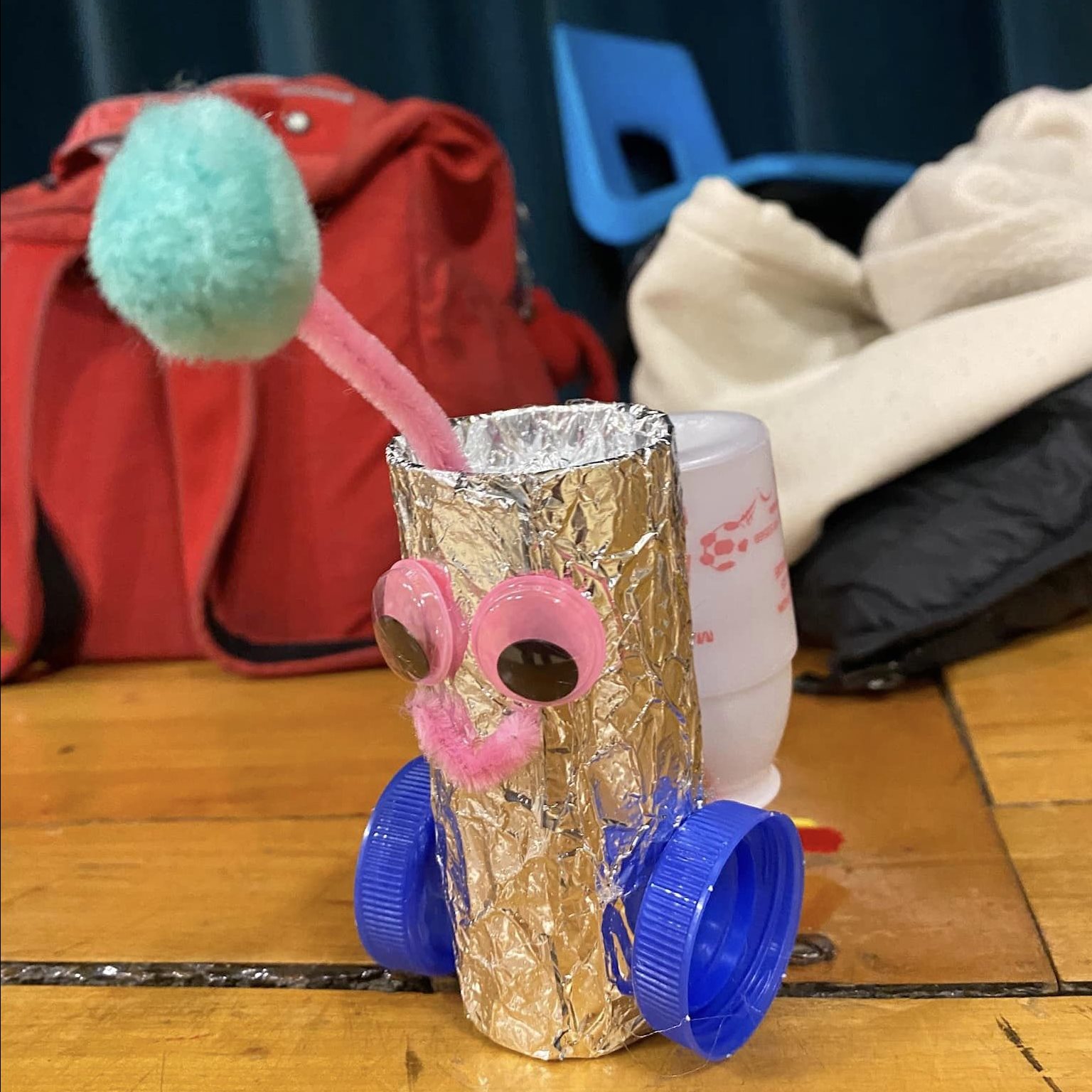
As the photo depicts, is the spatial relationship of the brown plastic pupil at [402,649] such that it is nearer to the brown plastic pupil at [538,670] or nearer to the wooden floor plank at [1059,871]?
the brown plastic pupil at [538,670]

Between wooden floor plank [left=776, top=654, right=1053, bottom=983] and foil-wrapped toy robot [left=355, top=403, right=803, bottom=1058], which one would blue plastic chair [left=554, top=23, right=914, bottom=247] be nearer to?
wooden floor plank [left=776, top=654, right=1053, bottom=983]

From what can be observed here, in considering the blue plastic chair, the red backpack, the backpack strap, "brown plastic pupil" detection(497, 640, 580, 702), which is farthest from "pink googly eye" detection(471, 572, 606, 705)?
the blue plastic chair

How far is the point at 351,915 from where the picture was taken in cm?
47

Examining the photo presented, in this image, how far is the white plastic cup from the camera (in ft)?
1.47

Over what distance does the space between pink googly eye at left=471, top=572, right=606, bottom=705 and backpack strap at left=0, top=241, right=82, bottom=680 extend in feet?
1.87

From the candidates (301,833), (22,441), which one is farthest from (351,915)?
(22,441)

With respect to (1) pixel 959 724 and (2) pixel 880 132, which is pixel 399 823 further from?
(2) pixel 880 132

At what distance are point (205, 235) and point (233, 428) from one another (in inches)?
20.2

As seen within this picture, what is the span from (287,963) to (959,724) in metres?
0.37

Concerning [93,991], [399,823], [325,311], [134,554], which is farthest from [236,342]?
[134,554]

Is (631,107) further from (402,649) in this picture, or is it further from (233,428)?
(402,649)

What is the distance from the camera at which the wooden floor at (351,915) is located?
0.37 metres

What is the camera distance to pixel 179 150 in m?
0.26

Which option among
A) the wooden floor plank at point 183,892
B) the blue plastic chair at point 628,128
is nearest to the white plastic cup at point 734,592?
the wooden floor plank at point 183,892
